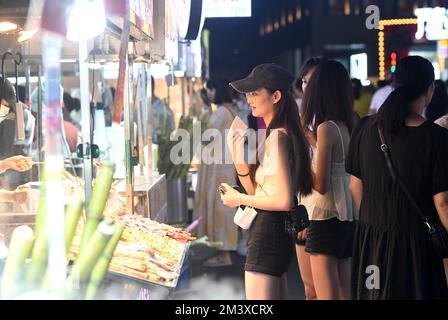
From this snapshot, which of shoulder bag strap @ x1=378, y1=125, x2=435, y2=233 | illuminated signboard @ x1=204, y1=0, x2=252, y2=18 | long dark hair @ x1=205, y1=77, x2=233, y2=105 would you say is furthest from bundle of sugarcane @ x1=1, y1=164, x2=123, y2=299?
long dark hair @ x1=205, y1=77, x2=233, y2=105

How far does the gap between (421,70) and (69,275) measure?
207 cm

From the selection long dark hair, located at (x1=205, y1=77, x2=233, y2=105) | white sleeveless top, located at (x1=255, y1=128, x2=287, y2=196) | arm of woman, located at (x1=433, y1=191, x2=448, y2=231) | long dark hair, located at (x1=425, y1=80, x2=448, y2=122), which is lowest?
arm of woman, located at (x1=433, y1=191, x2=448, y2=231)

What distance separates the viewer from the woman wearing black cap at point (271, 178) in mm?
4410

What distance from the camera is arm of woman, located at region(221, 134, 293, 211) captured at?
4.38 meters

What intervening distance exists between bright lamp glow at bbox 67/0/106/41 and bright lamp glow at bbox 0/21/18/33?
80 cm

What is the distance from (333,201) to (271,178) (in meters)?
1.11

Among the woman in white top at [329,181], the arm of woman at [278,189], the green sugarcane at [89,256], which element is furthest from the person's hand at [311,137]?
the green sugarcane at [89,256]

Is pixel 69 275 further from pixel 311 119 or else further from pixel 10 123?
pixel 311 119

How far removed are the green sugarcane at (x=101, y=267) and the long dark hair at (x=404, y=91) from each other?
151cm

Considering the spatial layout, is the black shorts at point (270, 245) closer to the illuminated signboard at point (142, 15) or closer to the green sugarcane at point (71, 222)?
the green sugarcane at point (71, 222)

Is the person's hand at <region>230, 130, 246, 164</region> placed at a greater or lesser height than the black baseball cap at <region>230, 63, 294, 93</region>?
lesser

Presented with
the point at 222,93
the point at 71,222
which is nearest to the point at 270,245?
the point at 71,222

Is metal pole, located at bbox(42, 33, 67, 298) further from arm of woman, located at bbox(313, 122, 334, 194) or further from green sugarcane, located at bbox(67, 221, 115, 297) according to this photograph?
arm of woman, located at bbox(313, 122, 334, 194)

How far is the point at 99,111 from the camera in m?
8.77
